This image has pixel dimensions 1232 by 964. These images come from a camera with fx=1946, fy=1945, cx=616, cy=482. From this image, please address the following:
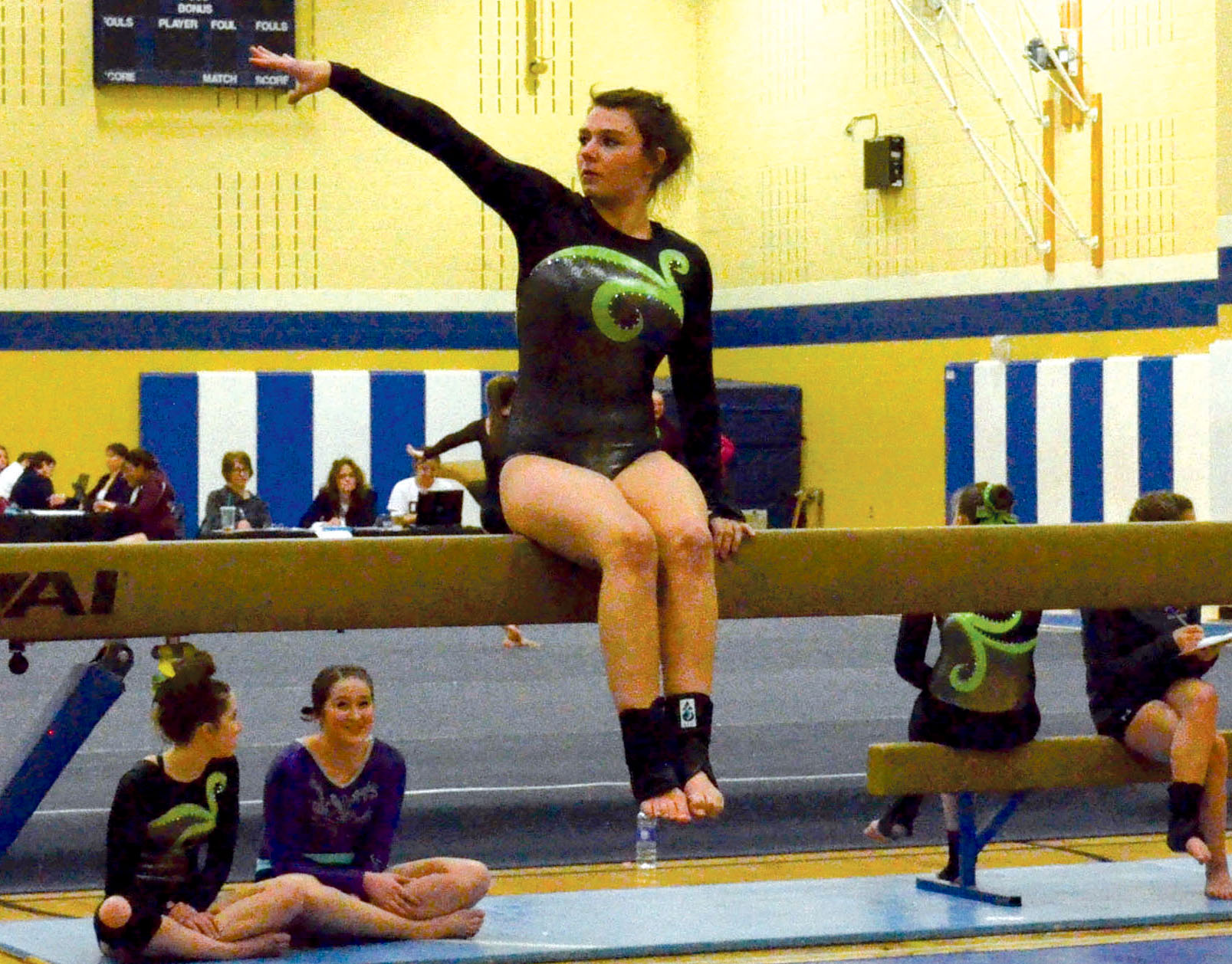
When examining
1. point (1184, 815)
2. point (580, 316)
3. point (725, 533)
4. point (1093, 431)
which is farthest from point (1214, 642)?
point (1093, 431)

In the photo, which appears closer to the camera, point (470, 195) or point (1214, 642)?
point (1214, 642)

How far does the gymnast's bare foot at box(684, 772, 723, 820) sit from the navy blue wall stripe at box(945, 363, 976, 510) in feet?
34.0

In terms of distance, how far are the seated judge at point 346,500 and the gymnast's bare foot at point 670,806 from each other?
8597mm

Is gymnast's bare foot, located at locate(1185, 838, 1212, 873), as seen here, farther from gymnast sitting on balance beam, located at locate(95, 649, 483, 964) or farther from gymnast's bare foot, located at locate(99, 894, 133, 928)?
gymnast's bare foot, located at locate(99, 894, 133, 928)

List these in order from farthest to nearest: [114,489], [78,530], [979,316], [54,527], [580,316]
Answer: [979,316] → [114,489] → [78,530] → [54,527] → [580,316]

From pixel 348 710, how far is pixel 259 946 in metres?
0.55

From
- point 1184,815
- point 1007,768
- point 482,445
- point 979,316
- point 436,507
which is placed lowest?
point 1184,815

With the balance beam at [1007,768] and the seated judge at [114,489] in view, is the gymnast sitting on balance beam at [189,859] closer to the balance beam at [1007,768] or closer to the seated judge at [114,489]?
the balance beam at [1007,768]

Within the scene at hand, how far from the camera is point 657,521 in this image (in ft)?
11.6

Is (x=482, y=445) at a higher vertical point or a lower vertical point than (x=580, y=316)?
lower

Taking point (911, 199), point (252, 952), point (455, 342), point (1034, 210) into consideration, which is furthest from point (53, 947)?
point (455, 342)

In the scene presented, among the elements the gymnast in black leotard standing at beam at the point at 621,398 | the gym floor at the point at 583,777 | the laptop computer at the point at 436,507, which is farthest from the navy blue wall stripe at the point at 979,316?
the gymnast in black leotard standing at beam at the point at 621,398

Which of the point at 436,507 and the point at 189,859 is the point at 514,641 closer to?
the point at 436,507

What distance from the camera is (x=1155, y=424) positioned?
1211 cm
